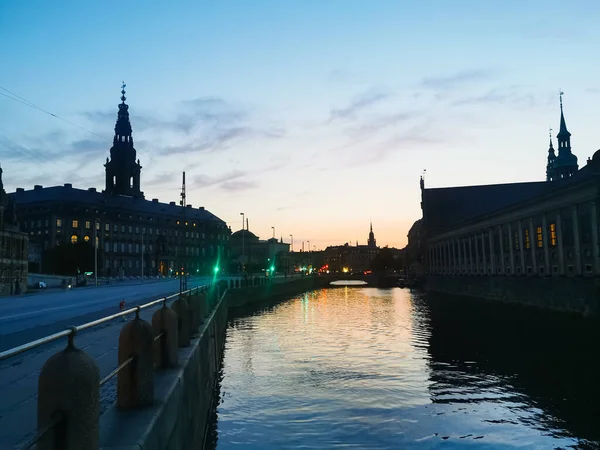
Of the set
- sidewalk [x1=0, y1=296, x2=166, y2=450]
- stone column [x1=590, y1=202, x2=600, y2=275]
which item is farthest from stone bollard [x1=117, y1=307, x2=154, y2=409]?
stone column [x1=590, y1=202, x2=600, y2=275]

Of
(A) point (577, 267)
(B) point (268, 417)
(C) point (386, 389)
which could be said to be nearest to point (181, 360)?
(B) point (268, 417)

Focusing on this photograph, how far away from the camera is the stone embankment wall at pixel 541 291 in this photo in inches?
2014

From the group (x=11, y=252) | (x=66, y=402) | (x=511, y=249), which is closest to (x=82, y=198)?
(x=11, y=252)

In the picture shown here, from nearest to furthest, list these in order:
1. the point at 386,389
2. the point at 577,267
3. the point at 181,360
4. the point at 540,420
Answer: the point at 181,360
the point at 540,420
the point at 386,389
the point at 577,267

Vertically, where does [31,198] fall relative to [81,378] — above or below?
above

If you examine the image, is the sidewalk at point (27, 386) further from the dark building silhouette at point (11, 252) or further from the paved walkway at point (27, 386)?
the dark building silhouette at point (11, 252)

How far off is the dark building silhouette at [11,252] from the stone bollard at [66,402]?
73.0 meters

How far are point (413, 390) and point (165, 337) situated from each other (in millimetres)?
15330

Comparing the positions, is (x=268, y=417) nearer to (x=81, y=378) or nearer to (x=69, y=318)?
(x=69, y=318)

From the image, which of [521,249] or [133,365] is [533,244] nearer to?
[521,249]

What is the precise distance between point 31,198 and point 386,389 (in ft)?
542

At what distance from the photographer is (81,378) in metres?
5.69

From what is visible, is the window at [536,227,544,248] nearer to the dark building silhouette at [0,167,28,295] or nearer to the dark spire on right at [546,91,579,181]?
the dark building silhouette at [0,167,28,295]

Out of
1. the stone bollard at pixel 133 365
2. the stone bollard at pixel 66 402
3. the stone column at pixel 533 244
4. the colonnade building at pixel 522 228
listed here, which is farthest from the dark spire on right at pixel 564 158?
the stone bollard at pixel 66 402
